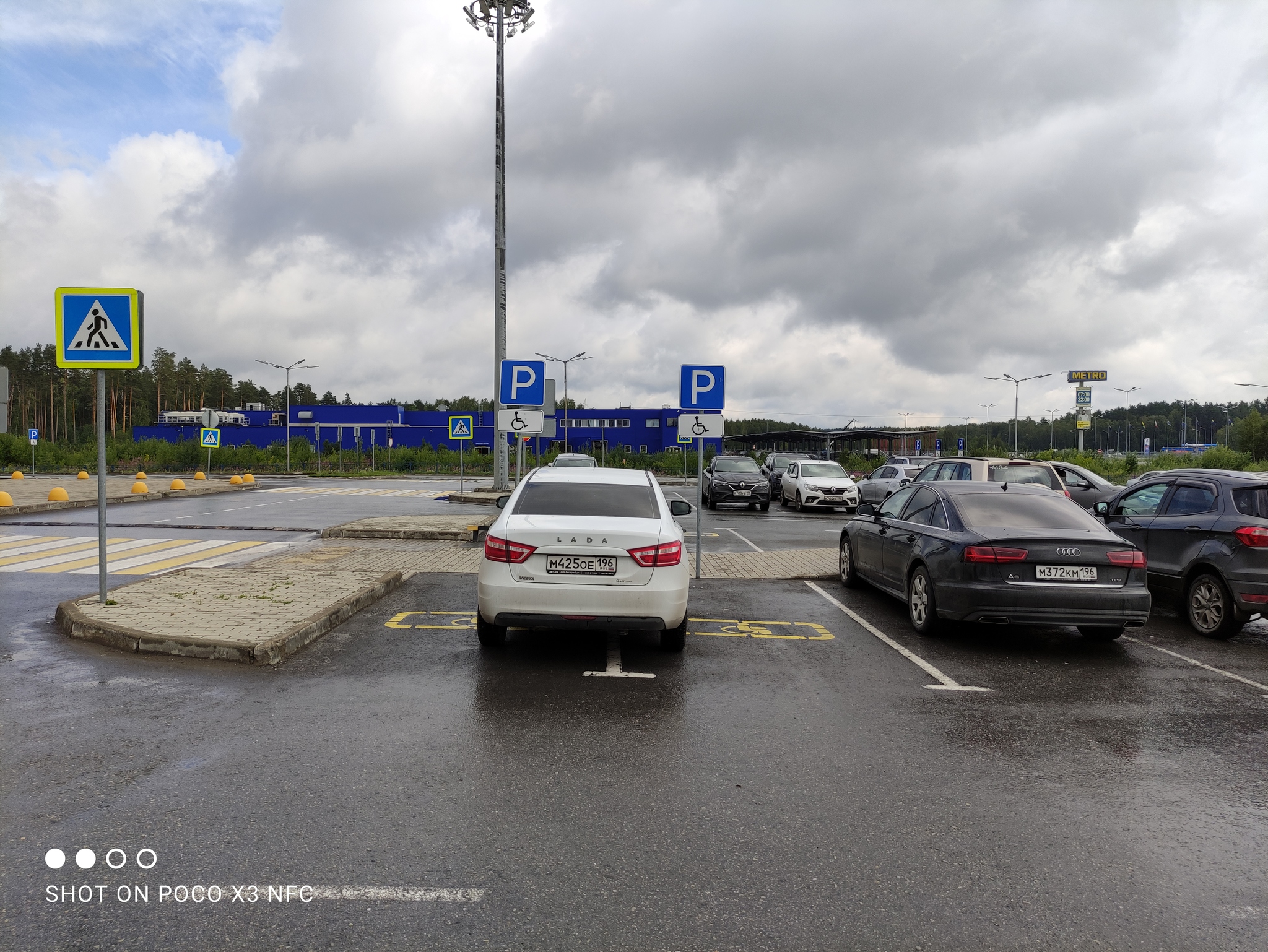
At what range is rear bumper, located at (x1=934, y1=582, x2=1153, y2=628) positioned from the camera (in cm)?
747

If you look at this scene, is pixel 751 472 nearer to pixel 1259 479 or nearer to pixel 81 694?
pixel 1259 479

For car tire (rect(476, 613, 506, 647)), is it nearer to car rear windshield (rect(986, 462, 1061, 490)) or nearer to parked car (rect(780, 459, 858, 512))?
car rear windshield (rect(986, 462, 1061, 490))

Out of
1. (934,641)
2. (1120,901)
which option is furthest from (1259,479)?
(1120,901)

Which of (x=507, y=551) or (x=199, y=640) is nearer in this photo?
(x=507, y=551)

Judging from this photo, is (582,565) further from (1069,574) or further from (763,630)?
(1069,574)

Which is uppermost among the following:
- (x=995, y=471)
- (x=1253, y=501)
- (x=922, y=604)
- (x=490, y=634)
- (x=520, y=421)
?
(x=520, y=421)

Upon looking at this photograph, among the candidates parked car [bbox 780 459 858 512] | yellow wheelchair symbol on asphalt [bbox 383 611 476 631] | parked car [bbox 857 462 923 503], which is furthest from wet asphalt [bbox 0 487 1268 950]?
parked car [bbox 780 459 858 512]

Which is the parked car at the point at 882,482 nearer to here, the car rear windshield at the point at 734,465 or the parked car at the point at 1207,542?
the car rear windshield at the point at 734,465

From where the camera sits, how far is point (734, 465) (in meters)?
28.5

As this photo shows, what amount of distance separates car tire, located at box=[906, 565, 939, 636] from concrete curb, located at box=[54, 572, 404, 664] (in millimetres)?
5752

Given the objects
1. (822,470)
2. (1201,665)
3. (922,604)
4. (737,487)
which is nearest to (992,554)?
(922,604)

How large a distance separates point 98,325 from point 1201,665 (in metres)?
10.6

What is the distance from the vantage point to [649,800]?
419cm

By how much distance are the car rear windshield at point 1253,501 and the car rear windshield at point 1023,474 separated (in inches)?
253
